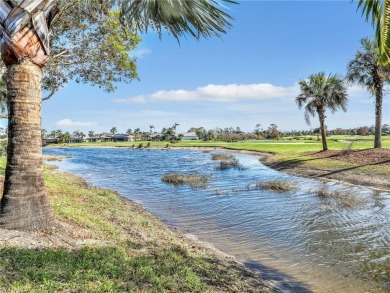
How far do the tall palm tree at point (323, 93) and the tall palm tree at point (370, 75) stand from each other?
291 centimetres

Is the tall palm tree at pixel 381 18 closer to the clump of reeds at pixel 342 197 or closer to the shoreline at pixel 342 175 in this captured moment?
the clump of reeds at pixel 342 197

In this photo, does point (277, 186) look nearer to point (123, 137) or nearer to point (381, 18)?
point (381, 18)

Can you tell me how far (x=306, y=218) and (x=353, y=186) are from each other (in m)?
9.23

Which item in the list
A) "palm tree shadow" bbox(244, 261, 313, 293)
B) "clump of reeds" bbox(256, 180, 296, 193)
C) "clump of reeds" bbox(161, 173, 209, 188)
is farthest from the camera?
"clump of reeds" bbox(161, 173, 209, 188)

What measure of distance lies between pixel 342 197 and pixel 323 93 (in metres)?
20.2

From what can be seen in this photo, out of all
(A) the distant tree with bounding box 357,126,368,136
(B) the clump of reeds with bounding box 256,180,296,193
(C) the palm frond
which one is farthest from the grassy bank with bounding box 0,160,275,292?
→ (A) the distant tree with bounding box 357,126,368,136

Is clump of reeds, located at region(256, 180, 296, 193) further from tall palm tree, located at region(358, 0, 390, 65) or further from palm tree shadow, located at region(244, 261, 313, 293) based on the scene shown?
tall palm tree, located at region(358, 0, 390, 65)

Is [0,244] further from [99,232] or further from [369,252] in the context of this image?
[369,252]

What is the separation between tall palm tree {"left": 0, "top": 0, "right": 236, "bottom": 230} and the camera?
5867 mm

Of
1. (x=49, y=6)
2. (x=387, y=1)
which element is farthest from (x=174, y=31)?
(x=387, y=1)

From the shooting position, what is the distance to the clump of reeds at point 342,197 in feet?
50.7

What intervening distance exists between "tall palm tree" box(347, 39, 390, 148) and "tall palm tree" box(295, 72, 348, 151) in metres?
2.91

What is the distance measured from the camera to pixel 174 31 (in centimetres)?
705

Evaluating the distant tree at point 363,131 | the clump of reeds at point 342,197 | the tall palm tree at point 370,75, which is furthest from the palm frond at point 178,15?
the distant tree at point 363,131
